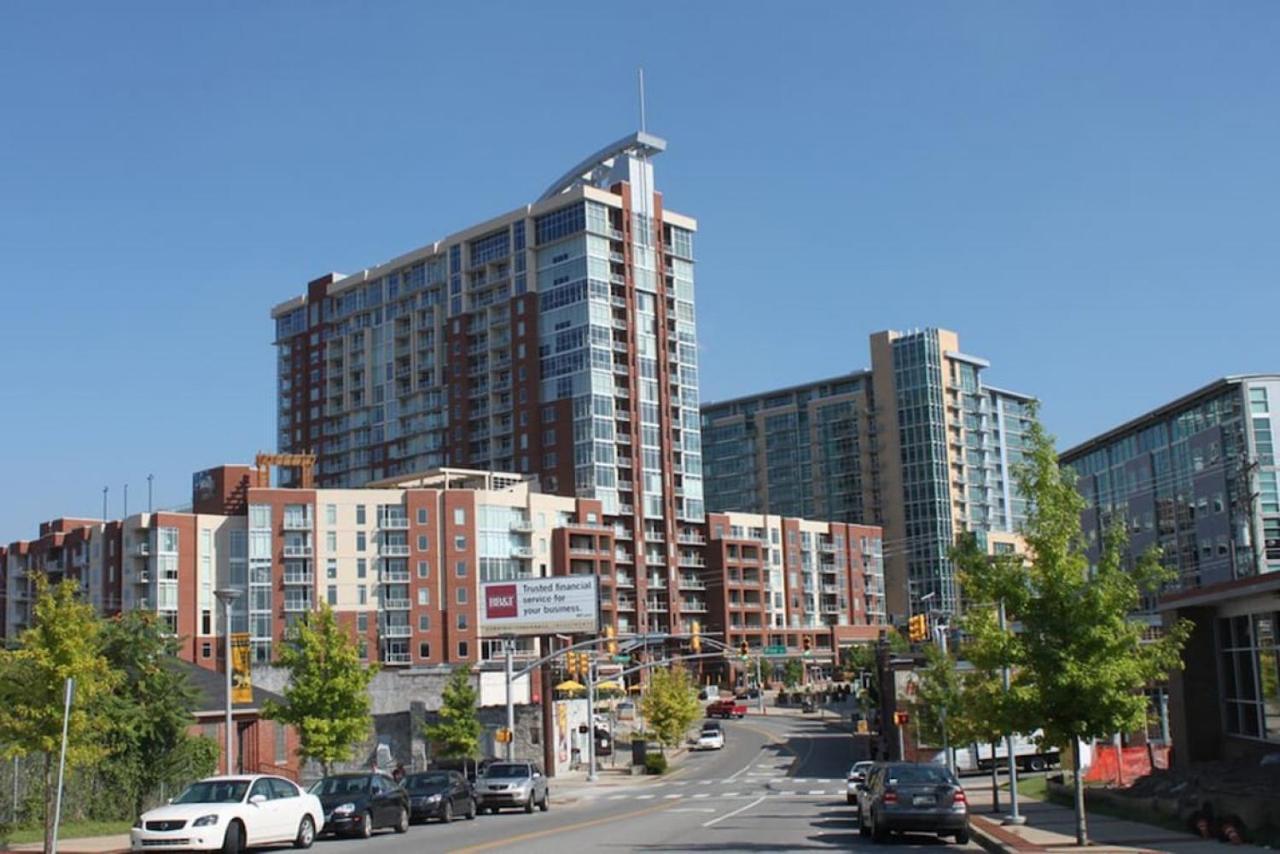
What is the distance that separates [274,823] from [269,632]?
95.8m

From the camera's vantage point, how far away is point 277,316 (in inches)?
6905

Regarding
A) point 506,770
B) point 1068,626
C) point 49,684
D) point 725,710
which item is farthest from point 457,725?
point 725,710

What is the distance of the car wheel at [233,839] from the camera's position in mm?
25562

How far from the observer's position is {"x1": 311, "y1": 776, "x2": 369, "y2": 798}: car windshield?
33125 millimetres

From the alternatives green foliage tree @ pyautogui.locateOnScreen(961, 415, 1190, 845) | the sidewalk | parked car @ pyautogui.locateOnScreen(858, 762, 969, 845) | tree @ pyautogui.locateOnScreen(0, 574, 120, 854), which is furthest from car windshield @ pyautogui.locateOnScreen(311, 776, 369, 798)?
green foliage tree @ pyautogui.locateOnScreen(961, 415, 1190, 845)

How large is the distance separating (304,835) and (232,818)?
8.91ft

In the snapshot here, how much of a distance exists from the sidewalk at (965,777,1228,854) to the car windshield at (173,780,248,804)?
46.9 feet


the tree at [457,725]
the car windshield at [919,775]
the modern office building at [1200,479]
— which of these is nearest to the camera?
the car windshield at [919,775]

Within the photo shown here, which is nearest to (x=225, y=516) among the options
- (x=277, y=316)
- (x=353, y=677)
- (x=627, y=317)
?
(x=627, y=317)

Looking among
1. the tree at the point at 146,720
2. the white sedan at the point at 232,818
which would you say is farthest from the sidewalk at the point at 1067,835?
the tree at the point at 146,720

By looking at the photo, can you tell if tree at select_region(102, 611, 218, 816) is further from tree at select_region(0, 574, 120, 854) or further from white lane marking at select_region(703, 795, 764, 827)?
white lane marking at select_region(703, 795, 764, 827)

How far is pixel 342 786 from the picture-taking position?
3347cm

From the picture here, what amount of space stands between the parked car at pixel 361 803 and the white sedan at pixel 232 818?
112 inches

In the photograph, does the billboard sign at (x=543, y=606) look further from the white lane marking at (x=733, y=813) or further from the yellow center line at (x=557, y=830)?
the yellow center line at (x=557, y=830)
